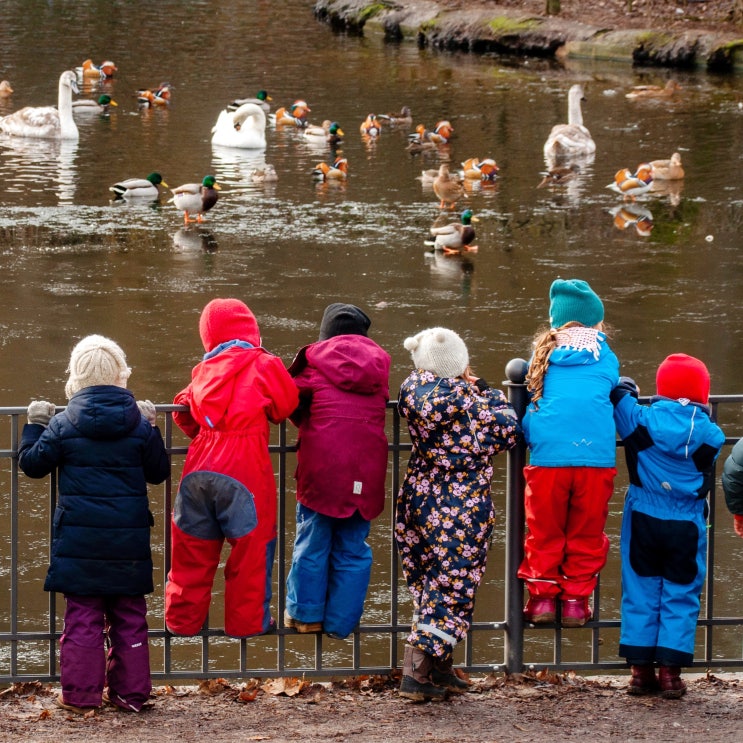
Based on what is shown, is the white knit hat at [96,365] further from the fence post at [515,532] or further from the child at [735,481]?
the child at [735,481]

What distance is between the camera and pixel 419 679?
18.9ft

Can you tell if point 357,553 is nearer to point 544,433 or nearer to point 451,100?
point 544,433

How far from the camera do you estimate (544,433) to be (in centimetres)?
574

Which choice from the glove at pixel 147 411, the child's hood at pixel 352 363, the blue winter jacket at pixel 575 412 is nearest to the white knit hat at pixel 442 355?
the child's hood at pixel 352 363

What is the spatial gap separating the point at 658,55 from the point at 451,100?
8.92 metres

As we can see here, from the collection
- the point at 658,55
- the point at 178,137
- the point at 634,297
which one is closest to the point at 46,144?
the point at 178,137

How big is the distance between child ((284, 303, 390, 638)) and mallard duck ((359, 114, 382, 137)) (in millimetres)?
19920

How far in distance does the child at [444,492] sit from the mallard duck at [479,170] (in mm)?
15711

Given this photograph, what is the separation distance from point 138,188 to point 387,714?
47.9ft

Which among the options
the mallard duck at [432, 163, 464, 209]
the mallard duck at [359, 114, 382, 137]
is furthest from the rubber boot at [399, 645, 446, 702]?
the mallard duck at [359, 114, 382, 137]

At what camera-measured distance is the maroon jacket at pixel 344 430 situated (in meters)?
5.71

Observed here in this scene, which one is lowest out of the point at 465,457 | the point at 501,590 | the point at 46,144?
the point at 501,590

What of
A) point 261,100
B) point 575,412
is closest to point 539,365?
point 575,412

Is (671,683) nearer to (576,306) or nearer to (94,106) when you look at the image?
(576,306)
